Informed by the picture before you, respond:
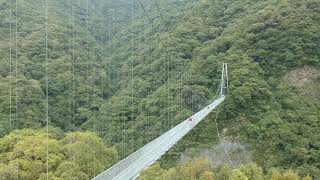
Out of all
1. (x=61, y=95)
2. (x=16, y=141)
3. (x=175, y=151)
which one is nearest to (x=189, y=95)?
(x=175, y=151)

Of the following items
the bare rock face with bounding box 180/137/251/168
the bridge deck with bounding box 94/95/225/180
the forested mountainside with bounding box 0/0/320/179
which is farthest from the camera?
the bare rock face with bounding box 180/137/251/168

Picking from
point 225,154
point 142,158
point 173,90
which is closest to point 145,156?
point 142,158

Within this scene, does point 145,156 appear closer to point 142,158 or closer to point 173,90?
point 142,158

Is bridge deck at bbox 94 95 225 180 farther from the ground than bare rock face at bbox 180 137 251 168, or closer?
farther from the ground

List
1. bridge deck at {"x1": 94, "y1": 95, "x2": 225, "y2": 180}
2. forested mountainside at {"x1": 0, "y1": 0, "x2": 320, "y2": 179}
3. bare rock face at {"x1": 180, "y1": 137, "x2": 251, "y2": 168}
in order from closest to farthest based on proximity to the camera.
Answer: bridge deck at {"x1": 94, "y1": 95, "x2": 225, "y2": 180} → forested mountainside at {"x1": 0, "y1": 0, "x2": 320, "y2": 179} → bare rock face at {"x1": 180, "y1": 137, "x2": 251, "y2": 168}

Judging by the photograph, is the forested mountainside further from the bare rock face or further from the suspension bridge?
the suspension bridge

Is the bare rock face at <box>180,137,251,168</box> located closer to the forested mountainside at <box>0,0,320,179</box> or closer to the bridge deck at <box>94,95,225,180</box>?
the forested mountainside at <box>0,0,320,179</box>

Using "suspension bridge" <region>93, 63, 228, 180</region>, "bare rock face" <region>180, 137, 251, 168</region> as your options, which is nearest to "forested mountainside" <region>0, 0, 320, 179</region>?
"bare rock face" <region>180, 137, 251, 168</region>

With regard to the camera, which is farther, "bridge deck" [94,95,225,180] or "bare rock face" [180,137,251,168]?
"bare rock face" [180,137,251,168]

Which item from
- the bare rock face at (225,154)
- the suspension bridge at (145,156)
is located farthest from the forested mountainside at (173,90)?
the suspension bridge at (145,156)
